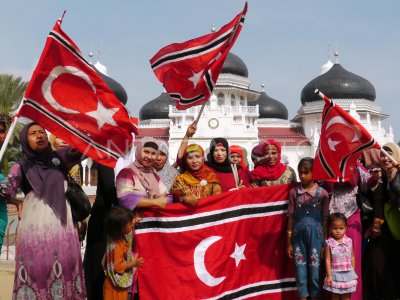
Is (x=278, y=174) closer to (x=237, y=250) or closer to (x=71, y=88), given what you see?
(x=237, y=250)

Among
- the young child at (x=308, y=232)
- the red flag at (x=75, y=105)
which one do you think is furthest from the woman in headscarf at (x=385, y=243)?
the red flag at (x=75, y=105)

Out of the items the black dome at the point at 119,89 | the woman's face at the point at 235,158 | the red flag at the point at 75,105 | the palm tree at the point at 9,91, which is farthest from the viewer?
the black dome at the point at 119,89

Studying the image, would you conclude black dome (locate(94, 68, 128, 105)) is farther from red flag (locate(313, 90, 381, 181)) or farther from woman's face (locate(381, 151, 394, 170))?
woman's face (locate(381, 151, 394, 170))

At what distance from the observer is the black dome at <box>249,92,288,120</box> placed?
144 ft

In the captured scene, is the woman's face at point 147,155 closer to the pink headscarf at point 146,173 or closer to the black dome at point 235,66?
the pink headscarf at point 146,173

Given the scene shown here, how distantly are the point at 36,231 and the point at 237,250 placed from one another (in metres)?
1.76

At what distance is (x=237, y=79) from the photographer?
40.3 metres

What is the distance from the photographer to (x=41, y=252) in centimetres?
319

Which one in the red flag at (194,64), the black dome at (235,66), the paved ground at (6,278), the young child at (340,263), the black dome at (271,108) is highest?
the black dome at (235,66)

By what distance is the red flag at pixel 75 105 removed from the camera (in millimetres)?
3396

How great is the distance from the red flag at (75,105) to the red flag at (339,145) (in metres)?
1.61

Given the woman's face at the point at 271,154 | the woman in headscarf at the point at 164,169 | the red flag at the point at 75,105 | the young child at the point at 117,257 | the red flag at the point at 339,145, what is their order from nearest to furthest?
1. the red flag at the point at 75,105
2. the young child at the point at 117,257
3. the red flag at the point at 339,145
4. the woman's face at the point at 271,154
5. the woman in headscarf at the point at 164,169

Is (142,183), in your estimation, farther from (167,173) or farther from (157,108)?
(157,108)

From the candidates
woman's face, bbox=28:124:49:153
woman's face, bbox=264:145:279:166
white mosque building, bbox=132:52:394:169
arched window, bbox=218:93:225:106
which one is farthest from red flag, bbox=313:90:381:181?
arched window, bbox=218:93:225:106
